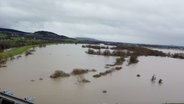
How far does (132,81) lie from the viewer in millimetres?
33719

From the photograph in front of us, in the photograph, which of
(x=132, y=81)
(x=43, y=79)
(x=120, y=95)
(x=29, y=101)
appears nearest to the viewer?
(x=29, y=101)

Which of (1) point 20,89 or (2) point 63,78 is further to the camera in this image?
(2) point 63,78

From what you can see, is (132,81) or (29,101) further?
(132,81)

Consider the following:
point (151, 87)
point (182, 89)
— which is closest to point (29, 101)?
point (151, 87)

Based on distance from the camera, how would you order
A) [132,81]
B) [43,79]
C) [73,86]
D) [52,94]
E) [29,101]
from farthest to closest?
1. [132,81]
2. [43,79]
3. [73,86]
4. [52,94]
5. [29,101]

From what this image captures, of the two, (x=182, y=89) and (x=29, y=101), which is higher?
(x=29, y=101)

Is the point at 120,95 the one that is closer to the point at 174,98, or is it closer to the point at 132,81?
the point at 174,98

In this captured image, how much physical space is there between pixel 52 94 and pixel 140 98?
7725 millimetres

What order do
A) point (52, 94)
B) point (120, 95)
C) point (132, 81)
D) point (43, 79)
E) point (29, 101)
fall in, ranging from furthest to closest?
point (132, 81)
point (43, 79)
point (120, 95)
point (52, 94)
point (29, 101)

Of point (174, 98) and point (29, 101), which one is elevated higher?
point (29, 101)

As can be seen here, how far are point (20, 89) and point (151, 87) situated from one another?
14058 millimetres

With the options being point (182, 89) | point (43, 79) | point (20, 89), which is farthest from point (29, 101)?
point (182, 89)

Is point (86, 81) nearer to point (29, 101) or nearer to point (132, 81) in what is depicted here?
point (132, 81)

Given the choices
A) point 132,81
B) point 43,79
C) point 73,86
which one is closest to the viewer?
point 73,86
